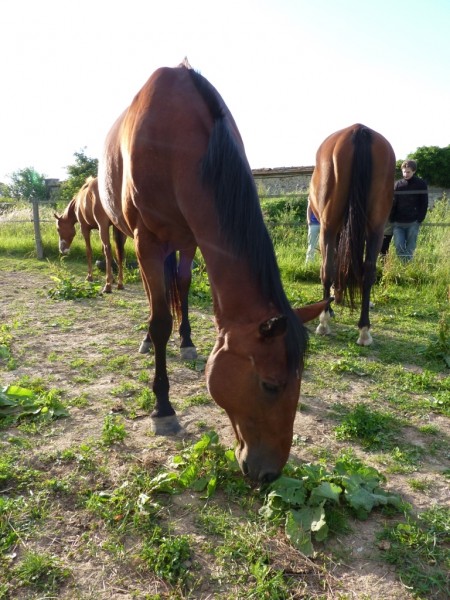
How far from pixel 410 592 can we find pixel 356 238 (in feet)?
10.6

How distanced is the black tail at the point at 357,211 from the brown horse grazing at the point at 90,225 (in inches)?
165

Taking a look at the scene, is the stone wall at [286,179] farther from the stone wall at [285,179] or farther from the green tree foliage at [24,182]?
the green tree foliage at [24,182]

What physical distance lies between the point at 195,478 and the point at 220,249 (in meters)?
1.24

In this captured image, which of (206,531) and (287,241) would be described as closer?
(206,531)

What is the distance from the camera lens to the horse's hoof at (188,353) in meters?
4.07

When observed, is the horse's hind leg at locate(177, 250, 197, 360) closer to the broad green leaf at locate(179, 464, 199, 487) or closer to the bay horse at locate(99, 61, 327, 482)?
the bay horse at locate(99, 61, 327, 482)

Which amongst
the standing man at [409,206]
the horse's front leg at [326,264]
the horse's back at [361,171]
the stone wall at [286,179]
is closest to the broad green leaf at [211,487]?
the horse's front leg at [326,264]

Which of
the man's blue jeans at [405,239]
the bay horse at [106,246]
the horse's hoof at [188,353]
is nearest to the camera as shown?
the bay horse at [106,246]

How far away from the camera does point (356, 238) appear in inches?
165

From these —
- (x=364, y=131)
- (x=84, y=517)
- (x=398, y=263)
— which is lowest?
(x=84, y=517)

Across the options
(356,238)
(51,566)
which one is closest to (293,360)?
(51,566)

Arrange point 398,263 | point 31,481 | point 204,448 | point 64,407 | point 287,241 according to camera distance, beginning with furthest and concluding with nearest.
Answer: point 287,241 < point 398,263 < point 64,407 < point 204,448 < point 31,481

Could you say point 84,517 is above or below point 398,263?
below

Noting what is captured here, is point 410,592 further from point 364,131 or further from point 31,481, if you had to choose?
point 364,131
